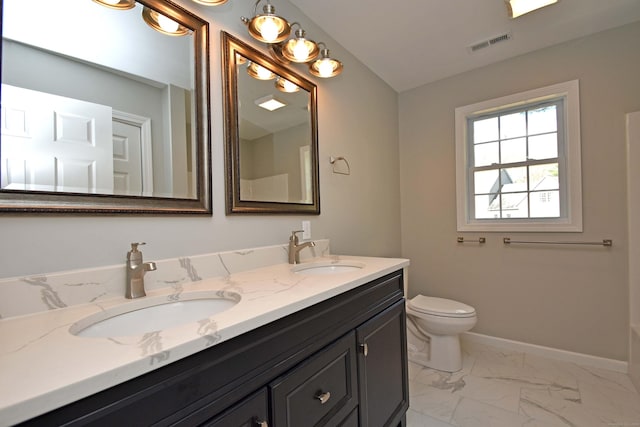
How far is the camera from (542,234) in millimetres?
2271

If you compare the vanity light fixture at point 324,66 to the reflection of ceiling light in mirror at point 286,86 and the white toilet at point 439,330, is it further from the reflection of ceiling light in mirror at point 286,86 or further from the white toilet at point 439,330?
the white toilet at point 439,330

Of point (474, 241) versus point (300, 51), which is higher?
point (300, 51)

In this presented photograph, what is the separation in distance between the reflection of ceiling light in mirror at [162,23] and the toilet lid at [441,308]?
2.18m

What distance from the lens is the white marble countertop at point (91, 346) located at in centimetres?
41

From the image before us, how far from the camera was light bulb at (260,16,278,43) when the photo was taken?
135 cm

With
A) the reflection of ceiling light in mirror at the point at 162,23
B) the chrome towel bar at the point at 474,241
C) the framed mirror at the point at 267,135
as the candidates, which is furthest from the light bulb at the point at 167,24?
the chrome towel bar at the point at 474,241

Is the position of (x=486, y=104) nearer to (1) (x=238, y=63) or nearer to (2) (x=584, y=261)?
(2) (x=584, y=261)

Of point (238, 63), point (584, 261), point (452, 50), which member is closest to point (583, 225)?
point (584, 261)

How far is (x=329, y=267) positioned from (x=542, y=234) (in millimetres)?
1843

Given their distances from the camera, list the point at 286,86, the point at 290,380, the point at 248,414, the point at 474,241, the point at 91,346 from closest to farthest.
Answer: the point at 91,346 → the point at 248,414 → the point at 290,380 → the point at 286,86 → the point at 474,241

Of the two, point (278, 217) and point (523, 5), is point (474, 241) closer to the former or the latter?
point (523, 5)

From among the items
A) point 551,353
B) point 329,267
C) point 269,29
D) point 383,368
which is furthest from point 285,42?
point 551,353

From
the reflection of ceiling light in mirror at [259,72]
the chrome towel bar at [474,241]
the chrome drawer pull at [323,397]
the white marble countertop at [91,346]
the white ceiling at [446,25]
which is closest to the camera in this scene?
the white marble countertop at [91,346]

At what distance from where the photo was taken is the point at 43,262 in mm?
826
